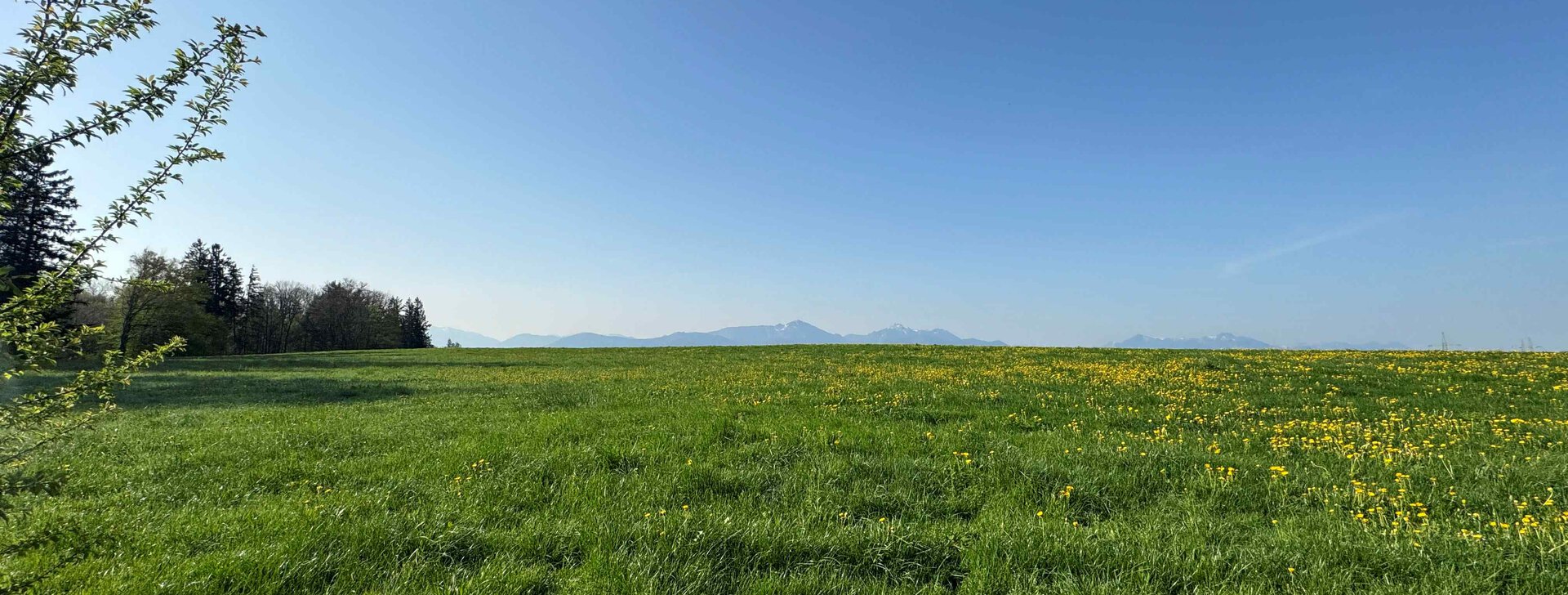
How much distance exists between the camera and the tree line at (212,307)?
3319cm

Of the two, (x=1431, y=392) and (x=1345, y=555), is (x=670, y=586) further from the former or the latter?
(x=1431, y=392)

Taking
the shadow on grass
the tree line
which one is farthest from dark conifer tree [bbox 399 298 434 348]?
the shadow on grass

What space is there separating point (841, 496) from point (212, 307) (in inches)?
3201

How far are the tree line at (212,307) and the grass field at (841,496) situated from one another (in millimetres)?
2810

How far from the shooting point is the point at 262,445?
948cm

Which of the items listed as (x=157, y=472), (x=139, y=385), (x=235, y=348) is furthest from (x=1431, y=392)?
(x=235, y=348)

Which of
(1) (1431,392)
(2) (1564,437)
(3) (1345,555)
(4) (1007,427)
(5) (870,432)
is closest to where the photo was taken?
(3) (1345,555)

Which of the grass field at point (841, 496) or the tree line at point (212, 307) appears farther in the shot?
the tree line at point (212, 307)

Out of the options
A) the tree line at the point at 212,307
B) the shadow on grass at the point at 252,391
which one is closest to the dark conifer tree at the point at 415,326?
the tree line at the point at 212,307

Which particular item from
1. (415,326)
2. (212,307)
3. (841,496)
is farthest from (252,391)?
(415,326)

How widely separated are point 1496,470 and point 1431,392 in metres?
10.0

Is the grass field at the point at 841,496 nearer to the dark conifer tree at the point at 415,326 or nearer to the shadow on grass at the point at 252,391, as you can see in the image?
the shadow on grass at the point at 252,391

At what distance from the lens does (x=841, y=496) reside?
22.7 feet

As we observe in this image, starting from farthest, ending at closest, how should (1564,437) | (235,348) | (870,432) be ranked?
(235,348) → (870,432) → (1564,437)
